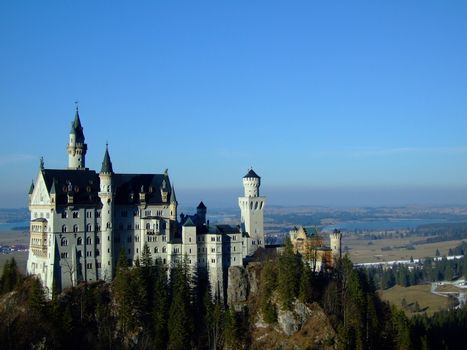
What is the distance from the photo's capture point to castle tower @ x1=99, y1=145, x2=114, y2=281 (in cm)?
9688

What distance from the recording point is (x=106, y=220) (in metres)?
97.3

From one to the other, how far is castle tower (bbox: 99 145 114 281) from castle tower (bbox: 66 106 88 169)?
7.78 metres

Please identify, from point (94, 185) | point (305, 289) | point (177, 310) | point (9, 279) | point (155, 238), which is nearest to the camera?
point (177, 310)

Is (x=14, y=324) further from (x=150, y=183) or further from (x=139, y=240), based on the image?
(x=150, y=183)

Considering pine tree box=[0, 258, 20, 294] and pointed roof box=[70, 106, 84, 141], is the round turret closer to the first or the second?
pointed roof box=[70, 106, 84, 141]

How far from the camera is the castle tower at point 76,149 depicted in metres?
103

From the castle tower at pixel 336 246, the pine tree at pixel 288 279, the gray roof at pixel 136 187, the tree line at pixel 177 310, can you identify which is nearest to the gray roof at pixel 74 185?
the gray roof at pixel 136 187

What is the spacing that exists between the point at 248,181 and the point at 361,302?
28.1 meters

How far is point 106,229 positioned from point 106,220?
1355 mm

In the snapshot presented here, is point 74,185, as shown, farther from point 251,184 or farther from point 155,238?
point 251,184

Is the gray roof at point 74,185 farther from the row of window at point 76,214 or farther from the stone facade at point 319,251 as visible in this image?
the stone facade at point 319,251

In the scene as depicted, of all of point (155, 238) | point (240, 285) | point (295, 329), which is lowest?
point (295, 329)

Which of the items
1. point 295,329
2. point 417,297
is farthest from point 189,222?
point 417,297

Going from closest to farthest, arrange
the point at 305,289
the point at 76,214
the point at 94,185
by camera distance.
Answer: the point at 305,289
the point at 76,214
the point at 94,185
